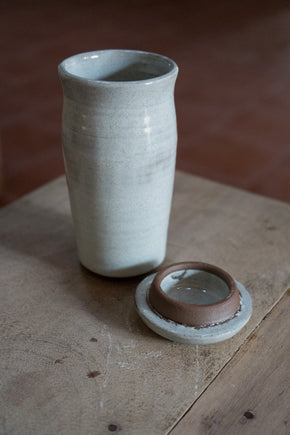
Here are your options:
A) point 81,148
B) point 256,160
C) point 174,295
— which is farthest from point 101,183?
point 256,160

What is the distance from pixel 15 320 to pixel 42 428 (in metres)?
0.17

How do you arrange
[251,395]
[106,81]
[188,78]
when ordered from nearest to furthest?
[251,395] → [106,81] → [188,78]

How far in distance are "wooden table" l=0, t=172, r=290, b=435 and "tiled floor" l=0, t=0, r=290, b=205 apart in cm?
79

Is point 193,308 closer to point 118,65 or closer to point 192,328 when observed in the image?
point 192,328

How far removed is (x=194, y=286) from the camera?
2.12ft

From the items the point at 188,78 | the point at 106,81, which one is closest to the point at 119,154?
the point at 106,81

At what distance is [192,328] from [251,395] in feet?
0.30

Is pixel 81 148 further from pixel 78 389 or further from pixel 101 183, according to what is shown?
pixel 78 389

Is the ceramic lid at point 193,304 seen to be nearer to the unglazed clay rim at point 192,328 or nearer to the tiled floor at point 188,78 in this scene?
the unglazed clay rim at point 192,328

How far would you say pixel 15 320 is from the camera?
0.62m

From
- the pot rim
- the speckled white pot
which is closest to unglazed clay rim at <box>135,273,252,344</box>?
the speckled white pot

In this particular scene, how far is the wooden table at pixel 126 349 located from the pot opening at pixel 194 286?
0.05 metres

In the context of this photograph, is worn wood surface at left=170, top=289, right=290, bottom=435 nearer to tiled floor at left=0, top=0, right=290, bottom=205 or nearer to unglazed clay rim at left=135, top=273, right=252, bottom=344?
unglazed clay rim at left=135, top=273, right=252, bottom=344

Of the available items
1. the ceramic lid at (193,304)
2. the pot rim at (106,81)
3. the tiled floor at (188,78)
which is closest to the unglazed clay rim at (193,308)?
the ceramic lid at (193,304)
